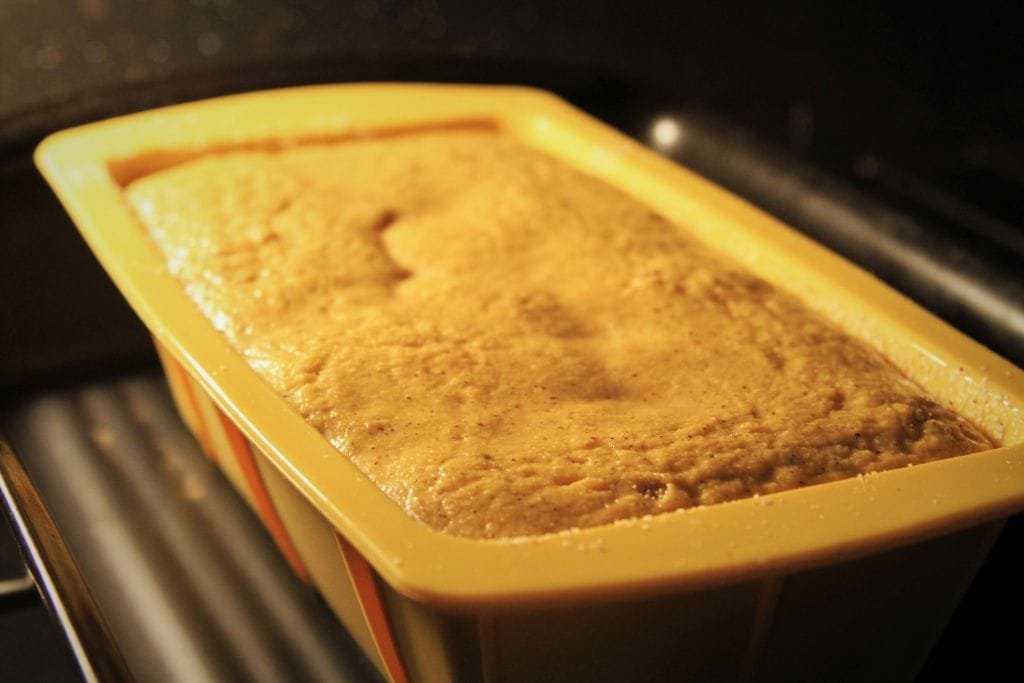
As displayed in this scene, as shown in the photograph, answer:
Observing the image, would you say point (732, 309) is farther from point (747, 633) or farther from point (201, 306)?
point (201, 306)

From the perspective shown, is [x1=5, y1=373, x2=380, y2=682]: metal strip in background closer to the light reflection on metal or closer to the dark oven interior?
the dark oven interior

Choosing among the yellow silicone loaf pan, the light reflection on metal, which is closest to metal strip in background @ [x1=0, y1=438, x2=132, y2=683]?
the yellow silicone loaf pan

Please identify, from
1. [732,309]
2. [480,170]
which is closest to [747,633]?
[732,309]

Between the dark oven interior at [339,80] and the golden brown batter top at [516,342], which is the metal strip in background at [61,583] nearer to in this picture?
the dark oven interior at [339,80]

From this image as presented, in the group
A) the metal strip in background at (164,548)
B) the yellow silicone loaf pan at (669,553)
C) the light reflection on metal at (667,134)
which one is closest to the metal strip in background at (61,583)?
the metal strip in background at (164,548)

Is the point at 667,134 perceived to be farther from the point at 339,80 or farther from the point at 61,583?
the point at 61,583
